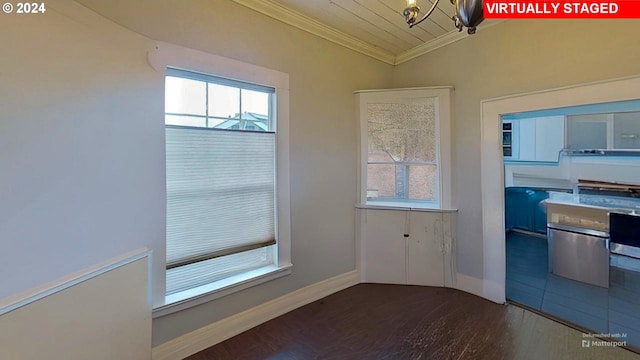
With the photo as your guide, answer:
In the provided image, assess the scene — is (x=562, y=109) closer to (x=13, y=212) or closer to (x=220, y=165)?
(x=220, y=165)

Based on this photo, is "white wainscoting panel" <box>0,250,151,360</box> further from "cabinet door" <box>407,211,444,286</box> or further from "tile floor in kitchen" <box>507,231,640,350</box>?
"tile floor in kitchen" <box>507,231,640,350</box>

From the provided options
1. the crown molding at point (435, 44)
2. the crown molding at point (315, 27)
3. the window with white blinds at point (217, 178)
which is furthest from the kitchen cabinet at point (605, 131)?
the window with white blinds at point (217, 178)

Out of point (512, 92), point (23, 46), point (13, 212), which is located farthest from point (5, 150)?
point (512, 92)

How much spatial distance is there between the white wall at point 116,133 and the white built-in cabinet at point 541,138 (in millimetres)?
4120

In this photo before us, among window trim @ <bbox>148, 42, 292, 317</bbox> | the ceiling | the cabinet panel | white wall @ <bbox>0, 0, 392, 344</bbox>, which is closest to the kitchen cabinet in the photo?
the cabinet panel

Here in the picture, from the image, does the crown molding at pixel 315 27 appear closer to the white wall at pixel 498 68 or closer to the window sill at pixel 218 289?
the white wall at pixel 498 68

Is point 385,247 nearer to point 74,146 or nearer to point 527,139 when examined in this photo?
point 74,146

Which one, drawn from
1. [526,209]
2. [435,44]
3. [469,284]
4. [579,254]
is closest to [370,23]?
[435,44]

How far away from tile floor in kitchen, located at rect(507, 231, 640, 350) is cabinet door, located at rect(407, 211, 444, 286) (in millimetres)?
711

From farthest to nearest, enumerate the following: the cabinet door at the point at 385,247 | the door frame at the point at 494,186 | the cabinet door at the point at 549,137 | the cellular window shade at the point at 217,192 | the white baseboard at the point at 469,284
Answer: the cabinet door at the point at 549,137 → the cabinet door at the point at 385,247 → the white baseboard at the point at 469,284 → the door frame at the point at 494,186 → the cellular window shade at the point at 217,192

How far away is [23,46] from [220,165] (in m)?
1.19

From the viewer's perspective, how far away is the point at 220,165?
2133 mm

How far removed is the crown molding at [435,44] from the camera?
2.69 meters

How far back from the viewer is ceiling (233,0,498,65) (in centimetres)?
232
